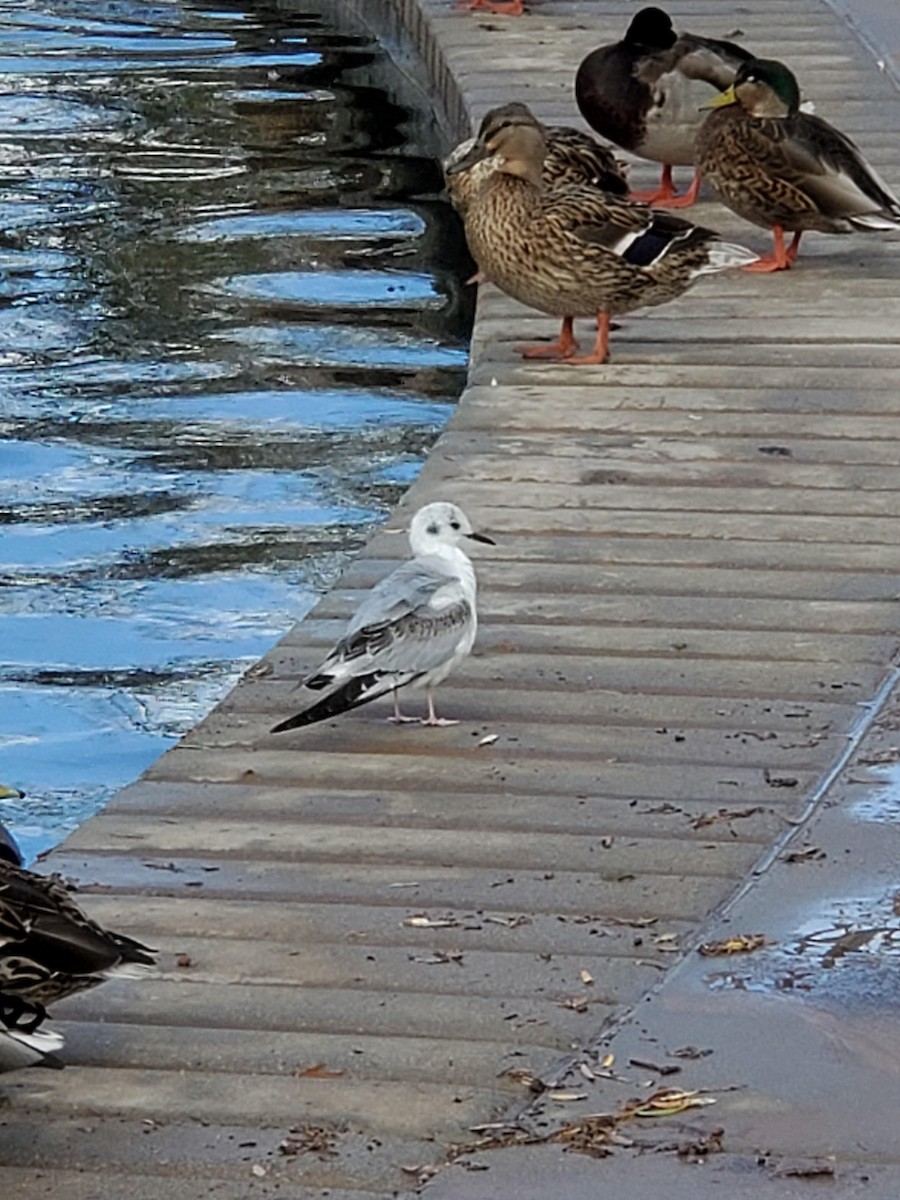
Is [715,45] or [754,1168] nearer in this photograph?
[754,1168]

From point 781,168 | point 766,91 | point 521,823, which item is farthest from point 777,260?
point 521,823

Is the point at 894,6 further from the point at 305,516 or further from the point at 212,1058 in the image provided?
the point at 212,1058

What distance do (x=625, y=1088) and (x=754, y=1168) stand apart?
0.31m

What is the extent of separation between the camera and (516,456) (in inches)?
311

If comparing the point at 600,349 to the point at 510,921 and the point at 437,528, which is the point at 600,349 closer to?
the point at 437,528

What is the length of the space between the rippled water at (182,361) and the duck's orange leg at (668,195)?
881 mm

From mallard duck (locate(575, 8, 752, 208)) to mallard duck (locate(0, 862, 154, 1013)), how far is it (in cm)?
716

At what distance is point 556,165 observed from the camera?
382 inches

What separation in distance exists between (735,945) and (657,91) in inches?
270

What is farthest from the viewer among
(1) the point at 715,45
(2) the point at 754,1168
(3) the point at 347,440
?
(1) the point at 715,45

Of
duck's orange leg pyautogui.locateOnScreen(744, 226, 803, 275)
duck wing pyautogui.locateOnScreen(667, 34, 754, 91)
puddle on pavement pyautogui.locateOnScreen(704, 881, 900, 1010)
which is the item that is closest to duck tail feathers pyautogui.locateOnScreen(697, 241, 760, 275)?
duck's orange leg pyautogui.locateOnScreen(744, 226, 803, 275)

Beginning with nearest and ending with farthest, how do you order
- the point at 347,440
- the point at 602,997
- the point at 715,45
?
1. the point at 602,997
2. the point at 347,440
3. the point at 715,45

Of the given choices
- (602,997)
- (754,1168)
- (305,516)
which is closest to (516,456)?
(305,516)

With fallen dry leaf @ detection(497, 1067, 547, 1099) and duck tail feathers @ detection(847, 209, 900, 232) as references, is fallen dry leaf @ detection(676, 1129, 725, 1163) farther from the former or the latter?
duck tail feathers @ detection(847, 209, 900, 232)
